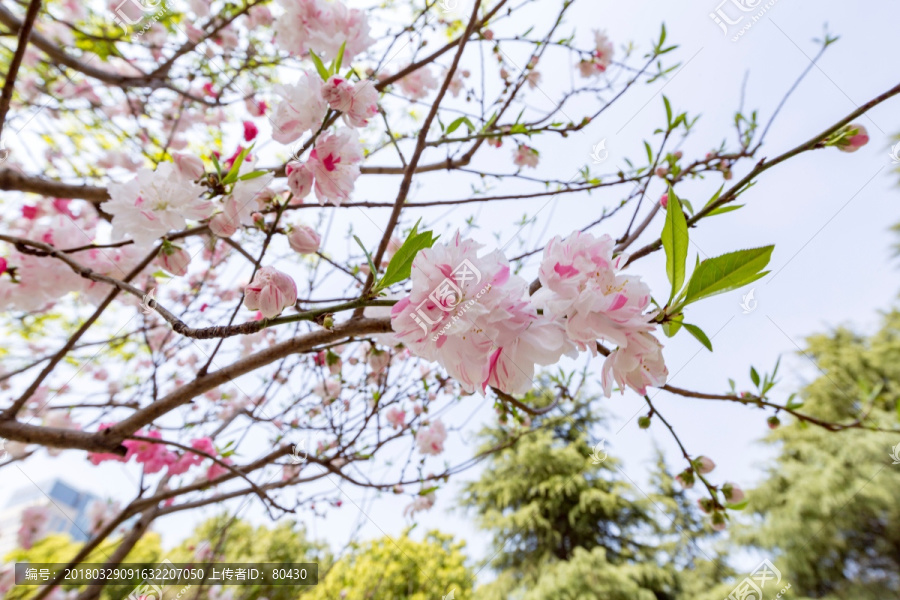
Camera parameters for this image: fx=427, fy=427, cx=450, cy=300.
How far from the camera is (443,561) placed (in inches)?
204

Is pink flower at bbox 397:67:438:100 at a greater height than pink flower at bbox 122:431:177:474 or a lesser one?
greater

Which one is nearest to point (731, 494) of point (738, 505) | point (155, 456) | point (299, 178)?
point (738, 505)

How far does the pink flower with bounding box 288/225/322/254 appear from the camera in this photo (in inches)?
27.5

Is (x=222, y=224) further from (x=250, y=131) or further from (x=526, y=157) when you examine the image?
(x=526, y=157)

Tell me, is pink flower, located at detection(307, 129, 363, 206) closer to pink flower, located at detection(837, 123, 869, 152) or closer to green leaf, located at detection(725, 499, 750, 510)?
pink flower, located at detection(837, 123, 869, 152)

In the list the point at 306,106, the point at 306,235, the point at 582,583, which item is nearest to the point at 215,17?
the point at 306,106

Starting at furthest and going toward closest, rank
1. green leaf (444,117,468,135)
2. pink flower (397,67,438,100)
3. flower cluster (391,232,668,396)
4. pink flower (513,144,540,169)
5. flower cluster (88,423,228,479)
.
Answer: pink flower (397,67,438,100) < pink flower (513,144,540,169) < flower cluster (88,423,228,479) < green leaf (444,117,468,135) < flower cluster (391,232,668,396)

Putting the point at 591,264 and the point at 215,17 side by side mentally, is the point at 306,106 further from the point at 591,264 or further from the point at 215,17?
the point at 215,17

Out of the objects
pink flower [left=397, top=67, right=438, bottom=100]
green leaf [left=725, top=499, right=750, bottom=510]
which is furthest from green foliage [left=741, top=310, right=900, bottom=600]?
pink flower [left=397, top=67, right=438, bottom=100]

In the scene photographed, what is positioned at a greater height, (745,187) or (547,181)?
(547,181)

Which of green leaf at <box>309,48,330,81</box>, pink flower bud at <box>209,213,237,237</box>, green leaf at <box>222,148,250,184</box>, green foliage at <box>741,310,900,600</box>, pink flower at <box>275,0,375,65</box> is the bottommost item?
green foliage at <box>741,310,900,600</box>

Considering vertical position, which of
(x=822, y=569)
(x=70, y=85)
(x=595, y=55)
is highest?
(x=70, y=85)

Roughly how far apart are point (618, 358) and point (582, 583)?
5.40 m

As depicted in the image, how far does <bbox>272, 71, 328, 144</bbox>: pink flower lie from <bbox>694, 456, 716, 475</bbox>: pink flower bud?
1052 millimetres
